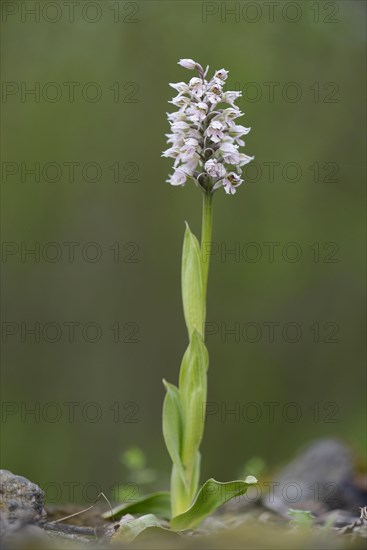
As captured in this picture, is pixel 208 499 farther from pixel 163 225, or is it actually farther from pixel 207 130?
pixel 163 225

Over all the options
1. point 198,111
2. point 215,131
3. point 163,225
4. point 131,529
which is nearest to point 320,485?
point 131,529

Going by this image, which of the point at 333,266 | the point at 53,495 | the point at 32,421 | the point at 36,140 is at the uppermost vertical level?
the point at 36,140

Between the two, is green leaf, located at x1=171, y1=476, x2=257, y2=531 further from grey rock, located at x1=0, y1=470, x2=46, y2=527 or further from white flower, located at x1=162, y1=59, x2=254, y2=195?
white flower, located at x1=162, y1=59, x2=254, y2=195

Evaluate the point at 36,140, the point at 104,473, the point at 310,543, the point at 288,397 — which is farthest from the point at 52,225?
the point at 310,543

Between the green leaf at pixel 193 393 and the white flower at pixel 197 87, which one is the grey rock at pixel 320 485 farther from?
the white flower at pixel 197 87

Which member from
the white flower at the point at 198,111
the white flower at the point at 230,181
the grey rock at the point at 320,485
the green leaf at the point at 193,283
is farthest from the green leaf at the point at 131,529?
the white flower at the point at 198,111

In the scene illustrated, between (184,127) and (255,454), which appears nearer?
(184,127)

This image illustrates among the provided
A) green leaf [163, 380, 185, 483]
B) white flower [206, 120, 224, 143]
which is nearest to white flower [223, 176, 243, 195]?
white flower [206, 120, 224, 143]

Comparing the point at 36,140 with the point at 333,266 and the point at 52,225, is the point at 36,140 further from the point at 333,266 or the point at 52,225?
the point at 333,266
